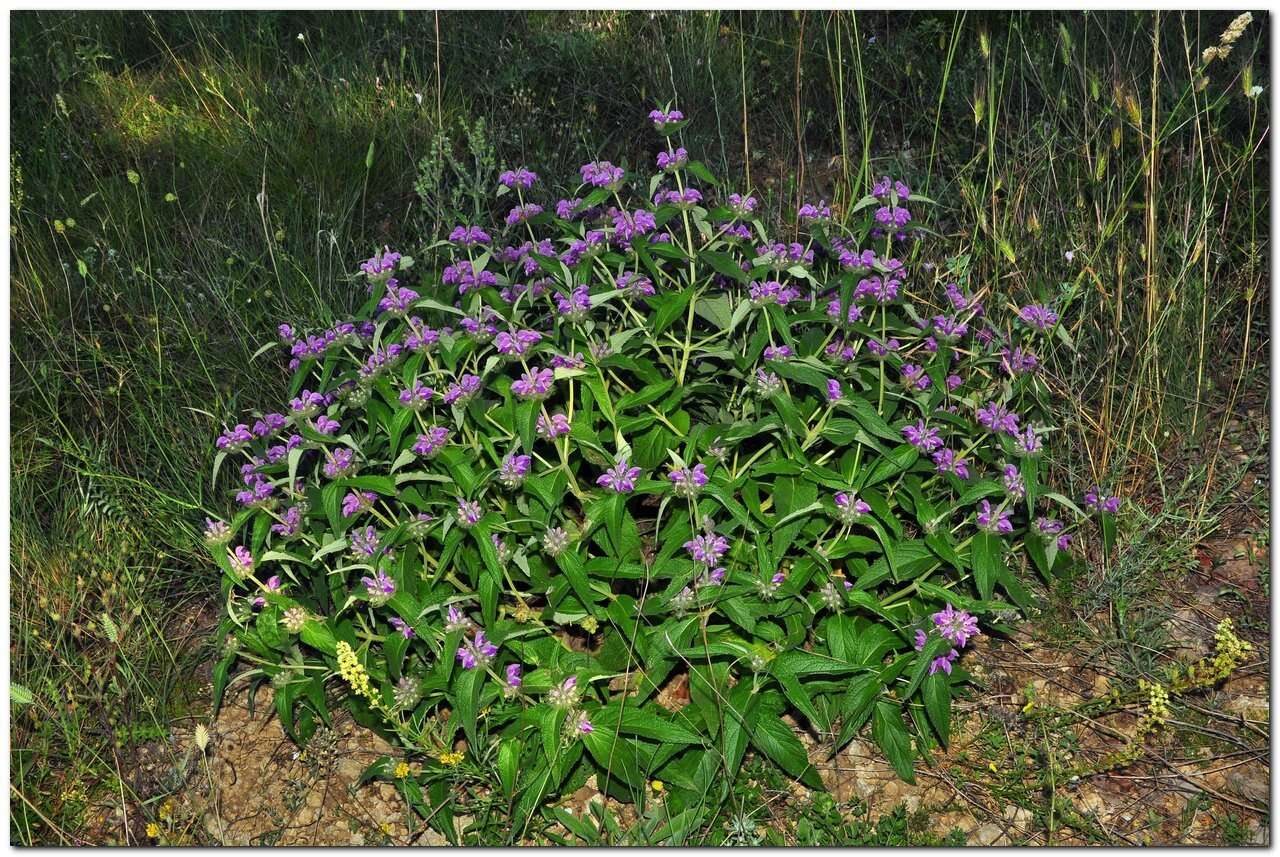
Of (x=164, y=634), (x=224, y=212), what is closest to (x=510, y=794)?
(x=164, y=634)

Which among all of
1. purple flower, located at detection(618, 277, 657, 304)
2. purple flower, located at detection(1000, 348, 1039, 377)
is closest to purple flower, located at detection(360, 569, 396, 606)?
purple flower, located at detection(618, 277, 657, 304)

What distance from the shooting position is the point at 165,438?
3266 mm

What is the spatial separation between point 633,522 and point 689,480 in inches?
11.0

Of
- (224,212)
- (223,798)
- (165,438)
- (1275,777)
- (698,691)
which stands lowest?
(1275,777)

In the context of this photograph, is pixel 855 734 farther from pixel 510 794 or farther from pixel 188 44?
pixel 188 44

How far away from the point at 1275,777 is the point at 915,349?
127 cm

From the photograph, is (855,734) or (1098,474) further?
(1098,474)

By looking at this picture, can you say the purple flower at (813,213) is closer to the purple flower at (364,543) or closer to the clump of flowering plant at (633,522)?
the clump of flowering plant at (633,522)

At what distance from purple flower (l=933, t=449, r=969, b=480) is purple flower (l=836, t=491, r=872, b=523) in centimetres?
24

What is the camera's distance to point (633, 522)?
2.55 meters

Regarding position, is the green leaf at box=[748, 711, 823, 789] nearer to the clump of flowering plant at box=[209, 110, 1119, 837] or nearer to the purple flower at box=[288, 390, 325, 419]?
the clump of flowering plant at box=[209, 110, 1119, 837]

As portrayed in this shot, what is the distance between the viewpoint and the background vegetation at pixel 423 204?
2.86 meters

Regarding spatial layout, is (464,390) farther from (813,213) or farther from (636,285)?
(813,213)

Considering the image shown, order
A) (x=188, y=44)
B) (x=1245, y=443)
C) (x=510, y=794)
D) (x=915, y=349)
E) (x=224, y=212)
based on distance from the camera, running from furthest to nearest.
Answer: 1. (x=188, y=44)
2. (x=224, y=212)
3. (x=1245, y=443)
4. (x=915, y=349)
5. (x=510, y=794)
